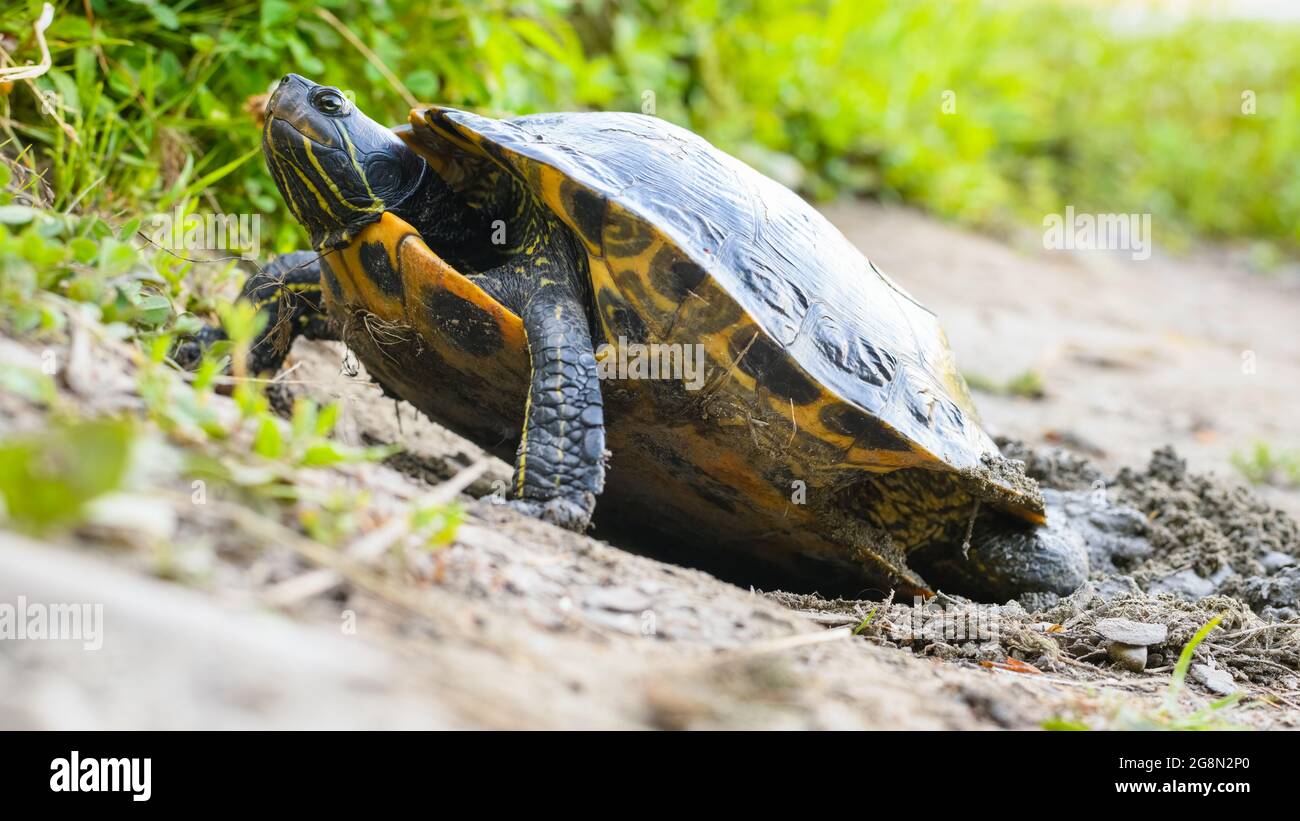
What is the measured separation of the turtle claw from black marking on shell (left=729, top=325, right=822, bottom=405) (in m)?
0.63

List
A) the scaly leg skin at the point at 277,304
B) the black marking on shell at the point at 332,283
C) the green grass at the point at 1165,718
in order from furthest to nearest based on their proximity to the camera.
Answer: the scaly leg skin at the point at 277,304 < the black marking on shell at the point at 332,283 < the green grass at the point at 1165,718

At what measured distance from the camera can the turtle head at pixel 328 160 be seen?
3.22 metres

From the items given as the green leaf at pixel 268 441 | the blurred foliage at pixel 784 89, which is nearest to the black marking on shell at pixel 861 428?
the green leaf at pixel 268 441

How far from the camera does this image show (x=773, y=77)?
9070 millimetres

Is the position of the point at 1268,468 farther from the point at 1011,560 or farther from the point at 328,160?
the point at 328,160

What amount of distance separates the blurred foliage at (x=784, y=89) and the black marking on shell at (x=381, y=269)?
4.04 ft

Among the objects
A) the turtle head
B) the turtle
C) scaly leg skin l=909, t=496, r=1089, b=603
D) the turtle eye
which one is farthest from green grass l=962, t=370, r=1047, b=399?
the turtle eye

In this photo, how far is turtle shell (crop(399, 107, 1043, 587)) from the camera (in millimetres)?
3072

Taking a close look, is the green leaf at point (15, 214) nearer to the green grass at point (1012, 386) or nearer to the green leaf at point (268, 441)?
the green leaf at point (268, 441)

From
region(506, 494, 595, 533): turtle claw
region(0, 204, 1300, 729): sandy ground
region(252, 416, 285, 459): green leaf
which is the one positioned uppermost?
region(252, 416, 285, 459): green leaf

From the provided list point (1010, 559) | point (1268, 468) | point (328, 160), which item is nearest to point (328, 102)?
point (328, 160)

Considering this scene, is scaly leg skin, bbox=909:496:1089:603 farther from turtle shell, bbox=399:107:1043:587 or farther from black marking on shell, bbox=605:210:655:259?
black marking on shell, bbox=605:210:655:259
